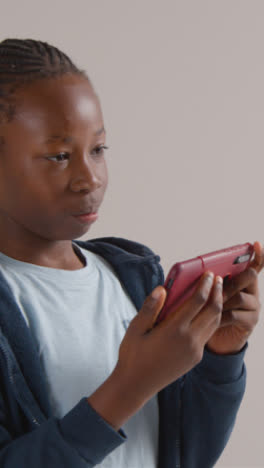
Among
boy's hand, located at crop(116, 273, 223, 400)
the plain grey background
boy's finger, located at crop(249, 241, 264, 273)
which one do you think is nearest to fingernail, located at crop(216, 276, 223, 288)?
boy's hand, located at crop(116, 273, 223, 400)

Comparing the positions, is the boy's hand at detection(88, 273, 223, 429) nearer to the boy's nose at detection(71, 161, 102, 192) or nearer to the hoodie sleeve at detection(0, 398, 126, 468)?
the hoodie sleeve at detection(0, 398, 126, 468)

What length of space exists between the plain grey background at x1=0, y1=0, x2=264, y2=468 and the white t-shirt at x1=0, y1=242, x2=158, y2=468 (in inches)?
36.0

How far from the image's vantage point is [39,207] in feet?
2.41

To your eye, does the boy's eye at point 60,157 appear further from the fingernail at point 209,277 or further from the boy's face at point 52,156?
the fingernail at point 209,277

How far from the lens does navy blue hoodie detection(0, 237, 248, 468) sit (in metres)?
0.66

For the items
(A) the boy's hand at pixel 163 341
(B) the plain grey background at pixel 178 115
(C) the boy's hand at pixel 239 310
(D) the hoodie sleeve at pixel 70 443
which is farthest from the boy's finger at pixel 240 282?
(B) the plain grey background at pixel 178 115

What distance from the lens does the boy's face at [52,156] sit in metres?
0.72

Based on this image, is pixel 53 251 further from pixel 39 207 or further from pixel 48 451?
pixel 48 451

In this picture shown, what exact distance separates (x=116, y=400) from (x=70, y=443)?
6cm

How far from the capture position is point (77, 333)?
77cm

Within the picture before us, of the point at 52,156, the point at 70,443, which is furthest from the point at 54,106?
the point at 70,443

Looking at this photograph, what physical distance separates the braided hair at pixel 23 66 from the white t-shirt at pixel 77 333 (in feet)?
0.60

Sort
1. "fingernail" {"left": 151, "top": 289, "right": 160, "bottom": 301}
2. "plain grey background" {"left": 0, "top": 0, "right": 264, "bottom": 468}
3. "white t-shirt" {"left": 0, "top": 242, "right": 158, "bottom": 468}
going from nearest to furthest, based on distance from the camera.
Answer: "fingernail" {"left": 151, "top": 289, "right": 160, "bottom": 301} < "white t-shirt" {"left": 0, "top": 242, "right": 158, "bottom": 468} < "plain grey background" {"left": 0, "top": 0, "right": 264, "bottom": 468}


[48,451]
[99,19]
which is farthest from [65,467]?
[99,19]
